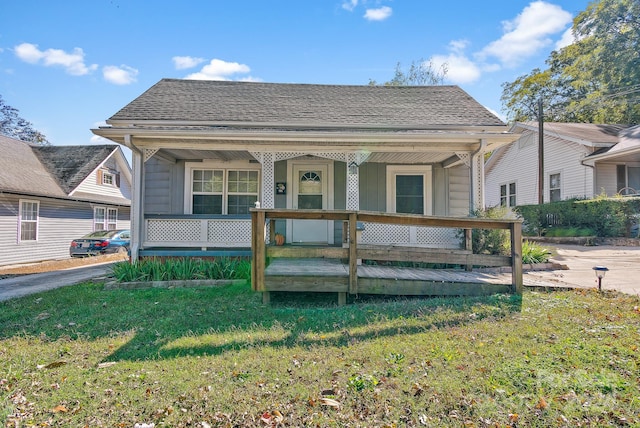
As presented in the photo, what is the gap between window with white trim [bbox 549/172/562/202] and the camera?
1783cm

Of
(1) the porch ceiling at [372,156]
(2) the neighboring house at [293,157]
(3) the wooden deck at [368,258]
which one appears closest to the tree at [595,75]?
(2) the neighboring house at [293,157]

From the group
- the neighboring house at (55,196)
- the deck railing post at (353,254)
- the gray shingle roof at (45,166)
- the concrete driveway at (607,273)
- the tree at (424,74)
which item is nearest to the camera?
the deck railing post at (353,254)

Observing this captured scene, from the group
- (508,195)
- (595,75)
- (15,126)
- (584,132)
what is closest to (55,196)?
(508,195)

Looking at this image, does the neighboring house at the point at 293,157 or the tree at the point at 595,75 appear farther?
the tree at the point at 595,75

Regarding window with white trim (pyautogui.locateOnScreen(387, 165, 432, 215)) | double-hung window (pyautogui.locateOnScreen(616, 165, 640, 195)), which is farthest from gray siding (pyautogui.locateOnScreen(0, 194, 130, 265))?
double-hung window (pyautogui.locateOnScreen(616, 165, 640, 195))

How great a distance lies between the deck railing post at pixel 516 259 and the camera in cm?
507

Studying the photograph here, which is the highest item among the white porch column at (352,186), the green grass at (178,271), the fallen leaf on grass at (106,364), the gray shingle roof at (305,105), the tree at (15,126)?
→ the tree at (15,126)

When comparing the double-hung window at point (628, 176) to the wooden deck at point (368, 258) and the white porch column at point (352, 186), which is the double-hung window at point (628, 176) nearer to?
the white porch column at point (352, 186)

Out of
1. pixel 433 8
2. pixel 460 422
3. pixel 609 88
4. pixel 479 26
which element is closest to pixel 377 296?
pixel 460 422

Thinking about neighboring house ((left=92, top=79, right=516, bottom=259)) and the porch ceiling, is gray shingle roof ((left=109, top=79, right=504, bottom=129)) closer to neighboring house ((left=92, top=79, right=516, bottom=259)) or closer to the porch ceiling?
neighboring house ((left=92, top=79, right=516, bottom=259))

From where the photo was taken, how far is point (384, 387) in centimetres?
266

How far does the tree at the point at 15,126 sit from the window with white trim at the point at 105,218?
79.4ft

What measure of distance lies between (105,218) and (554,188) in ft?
81.9

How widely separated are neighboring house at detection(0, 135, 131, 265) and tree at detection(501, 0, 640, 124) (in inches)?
1299
